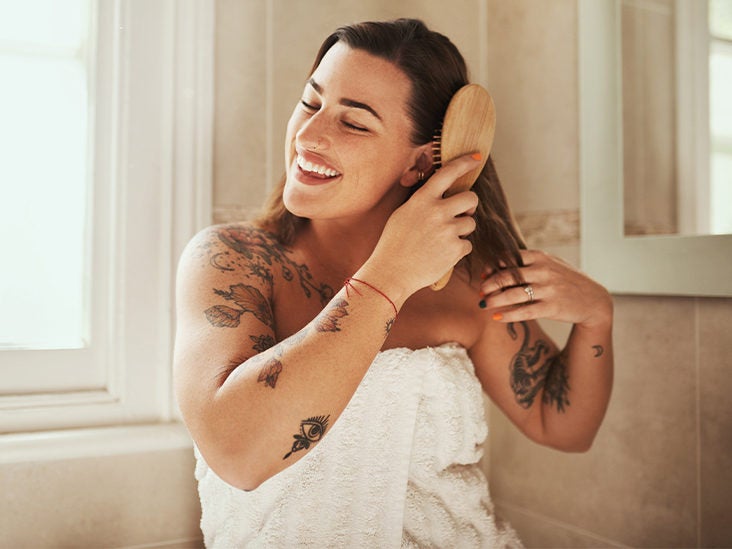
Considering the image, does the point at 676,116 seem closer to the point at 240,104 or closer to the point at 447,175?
the point at 447,175

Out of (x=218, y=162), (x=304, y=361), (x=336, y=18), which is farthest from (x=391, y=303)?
(x=336, y=18)

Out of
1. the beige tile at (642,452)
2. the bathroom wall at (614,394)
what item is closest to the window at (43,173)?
the bathroom wall at (614,394)

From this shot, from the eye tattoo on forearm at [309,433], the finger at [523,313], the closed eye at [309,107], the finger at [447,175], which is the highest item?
the closed eye at [309,107]

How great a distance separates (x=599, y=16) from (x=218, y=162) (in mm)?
833

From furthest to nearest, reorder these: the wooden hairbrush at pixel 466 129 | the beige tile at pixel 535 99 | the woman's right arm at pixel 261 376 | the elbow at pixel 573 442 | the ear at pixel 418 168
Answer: the beige tile at pixel 535 99, the elbow at pixel 573 442, the ear at pixel 418 168, the wooden hairbrush at pixel 466 129, the woman's right arm at pixel 261 376

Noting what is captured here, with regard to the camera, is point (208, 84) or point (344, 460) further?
point (208, 84)

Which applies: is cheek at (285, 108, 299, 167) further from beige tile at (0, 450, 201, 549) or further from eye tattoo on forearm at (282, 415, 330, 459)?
beige tile at (0, 450, 201, 549)

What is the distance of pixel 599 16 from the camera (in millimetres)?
1365

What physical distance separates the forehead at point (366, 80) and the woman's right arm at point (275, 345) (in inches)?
5.9

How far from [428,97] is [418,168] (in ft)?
0.39

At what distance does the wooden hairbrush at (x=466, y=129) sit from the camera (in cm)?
101

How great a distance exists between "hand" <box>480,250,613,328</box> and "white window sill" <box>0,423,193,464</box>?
63 centimetres

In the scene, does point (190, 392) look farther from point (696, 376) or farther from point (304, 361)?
point (696, 376)

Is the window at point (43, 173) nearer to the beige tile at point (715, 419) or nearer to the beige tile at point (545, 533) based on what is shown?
the beige tile at point (545, 533)
